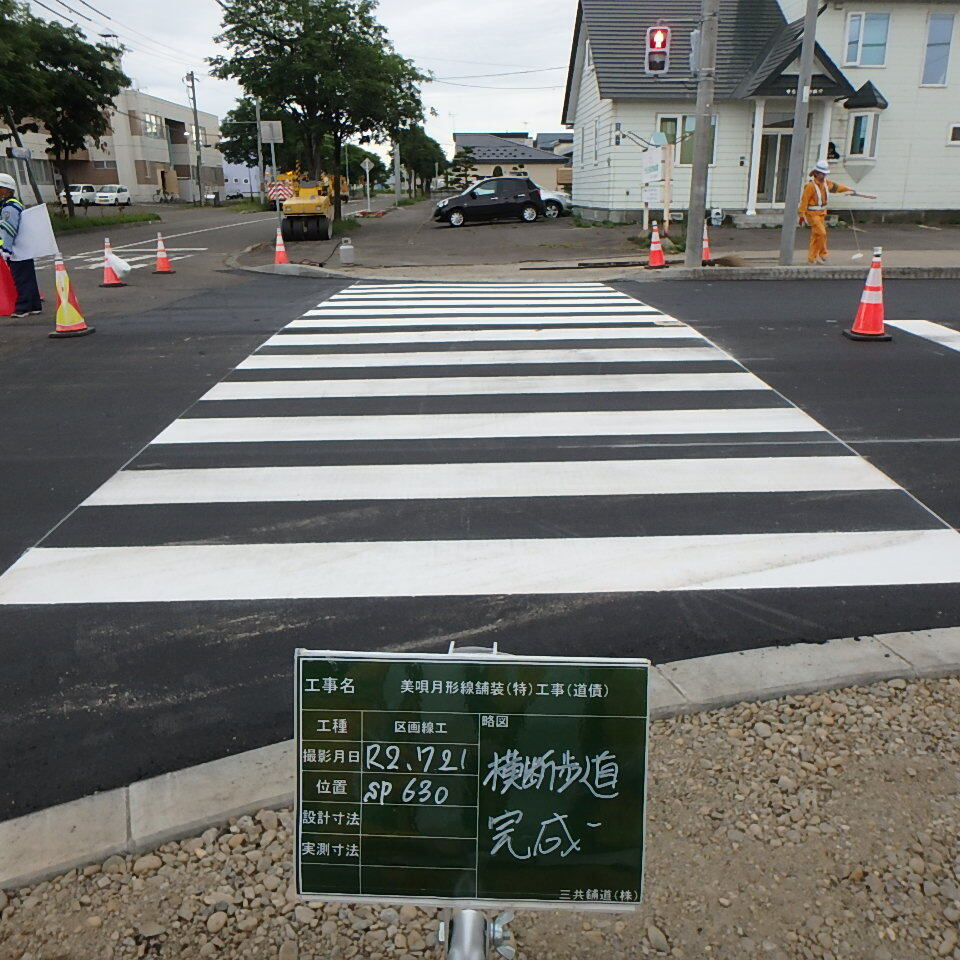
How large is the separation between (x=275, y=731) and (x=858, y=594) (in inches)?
109

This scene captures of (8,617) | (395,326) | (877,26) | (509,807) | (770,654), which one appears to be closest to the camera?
(509,807)

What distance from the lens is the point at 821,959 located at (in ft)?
7.49

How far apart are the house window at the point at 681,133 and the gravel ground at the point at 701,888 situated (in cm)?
2674

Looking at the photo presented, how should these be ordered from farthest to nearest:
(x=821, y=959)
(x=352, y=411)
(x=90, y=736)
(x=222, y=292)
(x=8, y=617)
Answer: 1. (x=222, y=292)
2. (x=352, y=411)
3. (x=8, y=617)
4. (x=90, y=736)
5. (x=821, y=959)

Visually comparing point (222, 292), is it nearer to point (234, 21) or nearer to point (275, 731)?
point (275, 731)

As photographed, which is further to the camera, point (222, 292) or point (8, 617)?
point (222, 292)

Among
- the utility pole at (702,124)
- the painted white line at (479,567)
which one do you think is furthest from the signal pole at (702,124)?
the painted white line at (479,567)

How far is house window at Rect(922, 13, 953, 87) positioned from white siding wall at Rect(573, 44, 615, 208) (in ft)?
30.4

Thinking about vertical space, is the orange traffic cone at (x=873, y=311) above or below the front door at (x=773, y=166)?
below

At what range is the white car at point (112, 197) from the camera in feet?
196

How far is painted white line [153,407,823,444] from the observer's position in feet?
22.5

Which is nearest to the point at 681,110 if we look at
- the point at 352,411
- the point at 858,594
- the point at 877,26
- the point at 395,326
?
the point at 877,26

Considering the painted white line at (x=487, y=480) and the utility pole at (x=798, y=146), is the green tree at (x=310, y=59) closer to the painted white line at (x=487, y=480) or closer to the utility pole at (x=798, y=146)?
the utility pole at (x=798, y=146)

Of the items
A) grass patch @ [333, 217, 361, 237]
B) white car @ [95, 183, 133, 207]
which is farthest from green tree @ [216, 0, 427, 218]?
white car @ [95, 183, 133, 207]
